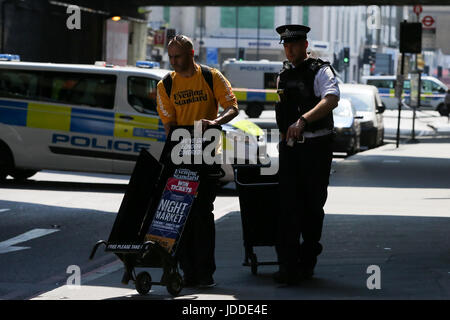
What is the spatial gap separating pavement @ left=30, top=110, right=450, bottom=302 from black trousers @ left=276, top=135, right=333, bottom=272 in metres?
0.27

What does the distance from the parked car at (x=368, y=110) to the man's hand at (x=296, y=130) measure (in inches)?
801

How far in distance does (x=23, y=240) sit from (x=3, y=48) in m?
18.7

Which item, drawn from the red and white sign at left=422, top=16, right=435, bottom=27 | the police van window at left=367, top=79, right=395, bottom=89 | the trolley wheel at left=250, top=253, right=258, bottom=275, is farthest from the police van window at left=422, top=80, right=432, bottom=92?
the trolley wheel at left=250, top=253, right=258, bottom=275

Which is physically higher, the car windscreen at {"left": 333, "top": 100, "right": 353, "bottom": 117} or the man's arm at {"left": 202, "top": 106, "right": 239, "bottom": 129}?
the man's arm at {"left": 202, "top": 106, "right": 239, "bottom": 129}

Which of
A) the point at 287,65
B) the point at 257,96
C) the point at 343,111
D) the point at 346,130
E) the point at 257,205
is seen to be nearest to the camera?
the point at 287,65

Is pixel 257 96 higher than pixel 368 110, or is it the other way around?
pixel 368 110

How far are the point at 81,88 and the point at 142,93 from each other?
942 mm

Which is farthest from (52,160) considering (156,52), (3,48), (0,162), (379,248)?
(156,52)

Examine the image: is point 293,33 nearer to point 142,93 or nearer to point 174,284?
point 174,284

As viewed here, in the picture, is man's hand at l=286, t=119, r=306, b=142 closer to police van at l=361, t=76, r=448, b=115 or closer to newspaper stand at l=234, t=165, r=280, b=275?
newspaper stand at l=234, t=165, r=280, b=275

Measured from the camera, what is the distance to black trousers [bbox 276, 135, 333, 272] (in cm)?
771

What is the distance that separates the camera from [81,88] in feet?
53.9

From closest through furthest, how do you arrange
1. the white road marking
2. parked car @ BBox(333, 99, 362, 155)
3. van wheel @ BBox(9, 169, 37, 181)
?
the white road marking
van wheel @ BBox(9, 169, 37, 181)
parked car @ BBox(333, 99, 362, 155)

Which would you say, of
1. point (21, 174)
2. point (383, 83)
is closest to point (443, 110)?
point (383, 83)
